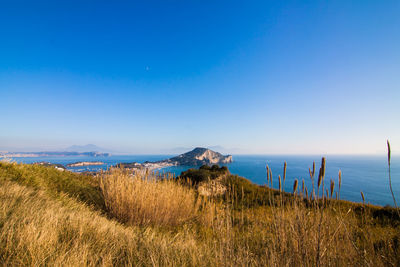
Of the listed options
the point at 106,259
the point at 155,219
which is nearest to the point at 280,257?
the point at 106,259

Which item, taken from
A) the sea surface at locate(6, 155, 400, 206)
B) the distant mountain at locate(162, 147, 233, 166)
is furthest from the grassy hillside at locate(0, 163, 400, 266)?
the distant mountain at locate(162, 147, 233, 166)

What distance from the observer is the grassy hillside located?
1604mm

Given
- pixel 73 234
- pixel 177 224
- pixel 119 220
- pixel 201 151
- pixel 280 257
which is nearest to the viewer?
pixel 280 257

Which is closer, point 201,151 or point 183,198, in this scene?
point 183,198

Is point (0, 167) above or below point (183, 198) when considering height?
above

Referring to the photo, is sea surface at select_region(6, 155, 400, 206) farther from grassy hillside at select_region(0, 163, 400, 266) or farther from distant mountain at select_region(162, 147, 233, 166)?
distant mountain at select_region(162, 147, 233, 166)

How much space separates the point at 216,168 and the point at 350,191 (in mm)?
21940

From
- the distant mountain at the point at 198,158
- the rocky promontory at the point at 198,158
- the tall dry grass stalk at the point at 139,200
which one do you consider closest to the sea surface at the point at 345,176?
the tall dry grass stalk at the point at 139,200

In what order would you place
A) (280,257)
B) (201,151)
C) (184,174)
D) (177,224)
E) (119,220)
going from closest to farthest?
(280,257) → (119,220) → (177,224) → (184,174) → (201,151)

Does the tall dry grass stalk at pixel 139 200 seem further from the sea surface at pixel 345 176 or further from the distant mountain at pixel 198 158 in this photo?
the distant mountain at pixel 198 158

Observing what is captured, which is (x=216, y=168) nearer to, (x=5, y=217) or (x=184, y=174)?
(x=184, y=174)

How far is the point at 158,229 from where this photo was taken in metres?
3.87

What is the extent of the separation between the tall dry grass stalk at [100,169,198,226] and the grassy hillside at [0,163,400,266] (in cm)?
2

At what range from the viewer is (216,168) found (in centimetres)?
1390
